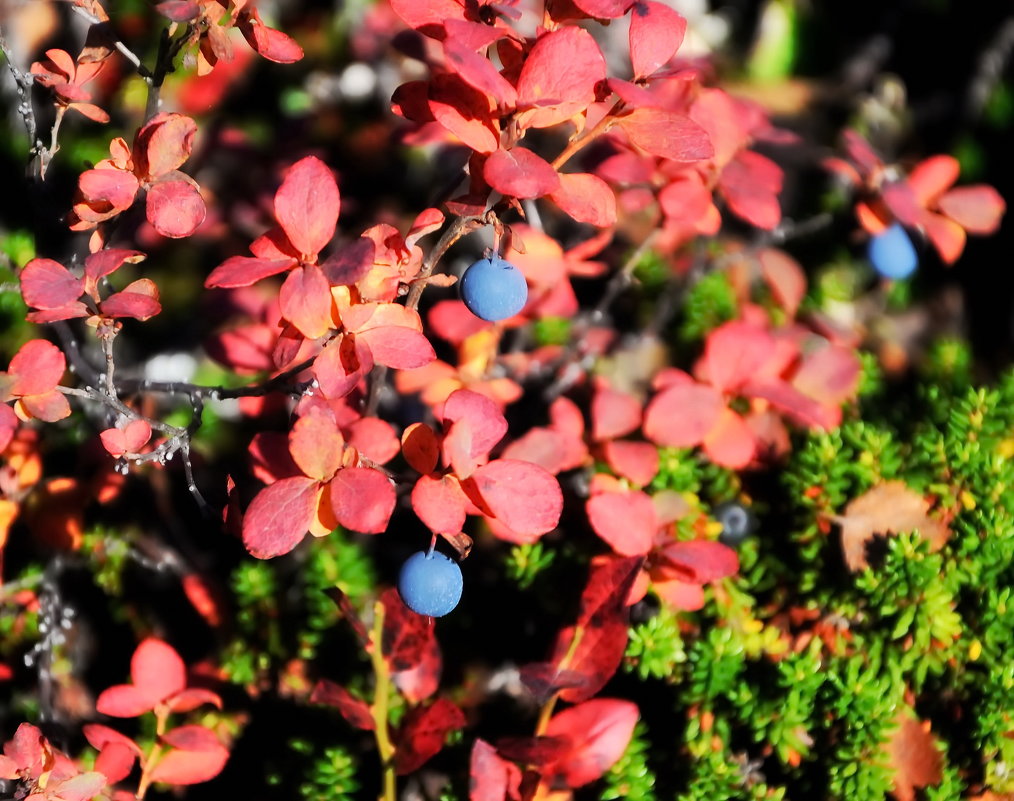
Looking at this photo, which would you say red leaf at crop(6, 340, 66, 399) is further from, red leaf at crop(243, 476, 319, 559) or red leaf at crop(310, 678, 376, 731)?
red leaf at crop(310, 678, 376, 731)

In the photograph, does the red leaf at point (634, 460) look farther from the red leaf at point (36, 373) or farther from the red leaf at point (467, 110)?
the red leaf at point (36, 373)

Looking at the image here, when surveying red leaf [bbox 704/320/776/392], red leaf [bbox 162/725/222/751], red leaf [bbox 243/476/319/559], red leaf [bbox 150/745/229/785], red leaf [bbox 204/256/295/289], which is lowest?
red leaf [bbox 150/745/229/785]

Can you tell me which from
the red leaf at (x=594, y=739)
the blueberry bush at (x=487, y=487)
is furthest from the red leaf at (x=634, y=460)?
the red leaf at (x=594, y=739)

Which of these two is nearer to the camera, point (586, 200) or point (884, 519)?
point (586, 200)

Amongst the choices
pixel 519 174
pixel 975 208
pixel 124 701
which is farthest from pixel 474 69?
pixel 975 208

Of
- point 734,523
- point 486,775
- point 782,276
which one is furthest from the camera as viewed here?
point 782,276

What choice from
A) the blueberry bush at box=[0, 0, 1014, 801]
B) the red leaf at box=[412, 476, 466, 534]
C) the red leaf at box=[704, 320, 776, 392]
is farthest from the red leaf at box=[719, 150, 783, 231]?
the red leaf at box=[412, 476, 466, 534]

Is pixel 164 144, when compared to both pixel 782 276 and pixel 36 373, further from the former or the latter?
pixel 782 276
